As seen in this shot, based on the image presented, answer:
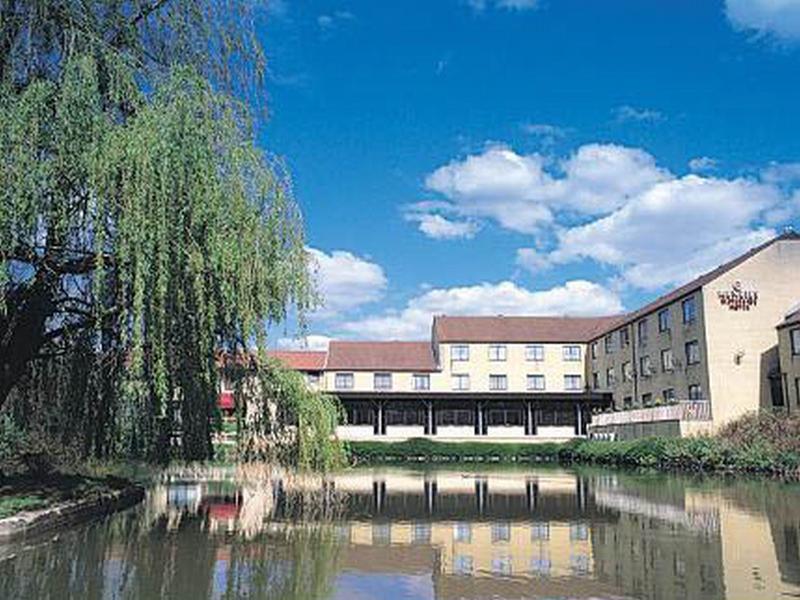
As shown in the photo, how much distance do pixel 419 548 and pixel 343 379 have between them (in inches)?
1996

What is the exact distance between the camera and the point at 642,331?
2002 inches

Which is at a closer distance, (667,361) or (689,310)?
(689,310)

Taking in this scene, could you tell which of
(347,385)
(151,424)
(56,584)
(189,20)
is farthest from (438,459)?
(56,584)

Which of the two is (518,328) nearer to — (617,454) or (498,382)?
(498,382)

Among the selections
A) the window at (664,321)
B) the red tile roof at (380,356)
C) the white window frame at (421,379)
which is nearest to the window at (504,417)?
the white window frame at (421,379)

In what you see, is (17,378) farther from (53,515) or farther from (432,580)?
(432,580)

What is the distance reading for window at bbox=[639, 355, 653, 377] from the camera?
48.9m

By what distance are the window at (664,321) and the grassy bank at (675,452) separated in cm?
769

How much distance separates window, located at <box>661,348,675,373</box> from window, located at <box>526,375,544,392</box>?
1798cm

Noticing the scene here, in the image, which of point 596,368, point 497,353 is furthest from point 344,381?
point 596,368

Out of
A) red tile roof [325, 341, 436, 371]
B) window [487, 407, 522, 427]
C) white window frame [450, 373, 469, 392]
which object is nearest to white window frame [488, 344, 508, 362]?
white window frame [450, 373, 469, 392]

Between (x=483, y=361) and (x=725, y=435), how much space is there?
31.0 meters

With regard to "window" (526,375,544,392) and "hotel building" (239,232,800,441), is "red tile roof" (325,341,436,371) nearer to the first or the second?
"hotel building" (239,232,800,441)

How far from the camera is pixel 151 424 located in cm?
1684
